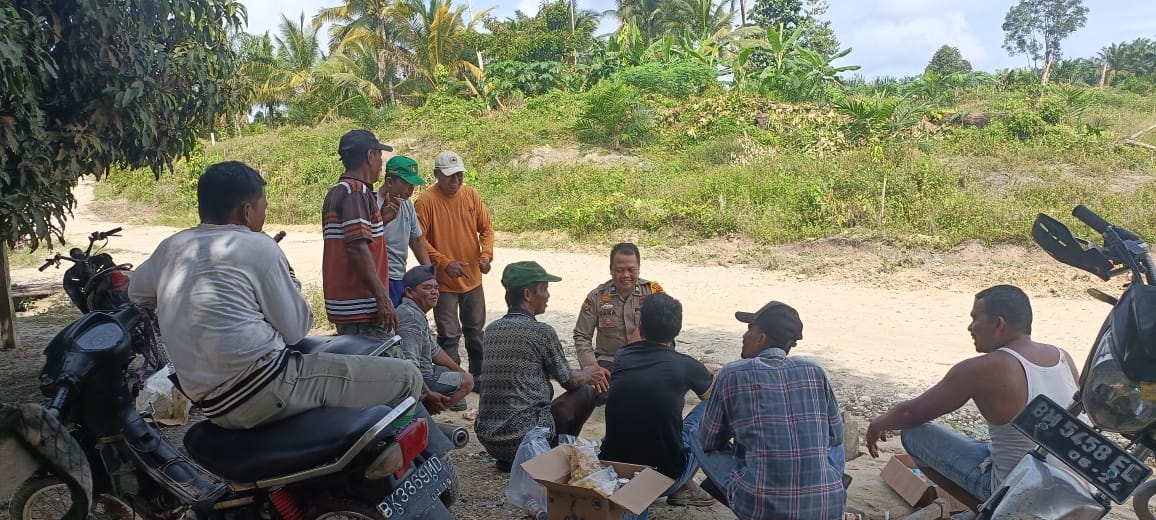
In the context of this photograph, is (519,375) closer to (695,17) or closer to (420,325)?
(420,325)

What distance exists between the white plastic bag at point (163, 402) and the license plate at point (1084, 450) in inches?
166

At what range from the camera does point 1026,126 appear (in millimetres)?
15766

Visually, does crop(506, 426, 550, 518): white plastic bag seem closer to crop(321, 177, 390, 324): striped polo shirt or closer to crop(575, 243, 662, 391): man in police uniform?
crop(321, 177, 390, 324): striped polo shirt

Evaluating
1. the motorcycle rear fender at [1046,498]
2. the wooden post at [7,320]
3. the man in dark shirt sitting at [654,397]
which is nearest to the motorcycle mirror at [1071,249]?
the motorcycle rear fender at [1046,498]

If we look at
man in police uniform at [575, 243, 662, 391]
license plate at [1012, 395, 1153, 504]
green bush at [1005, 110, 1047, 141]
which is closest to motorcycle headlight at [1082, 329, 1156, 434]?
license plate at [1012, 395, 1153, 504]

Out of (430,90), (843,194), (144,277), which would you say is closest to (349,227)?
(144,277)

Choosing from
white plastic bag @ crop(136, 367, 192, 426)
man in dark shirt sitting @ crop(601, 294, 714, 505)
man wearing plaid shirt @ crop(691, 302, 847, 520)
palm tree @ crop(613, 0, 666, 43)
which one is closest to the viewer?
man wearing plaid shirt @ crop(691, 302, 847, 520)

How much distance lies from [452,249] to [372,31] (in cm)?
2625

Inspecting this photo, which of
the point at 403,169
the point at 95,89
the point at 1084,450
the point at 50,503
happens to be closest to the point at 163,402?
the point at 50,503

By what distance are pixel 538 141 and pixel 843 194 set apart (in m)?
10.1

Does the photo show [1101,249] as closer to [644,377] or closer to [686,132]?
[644,377]

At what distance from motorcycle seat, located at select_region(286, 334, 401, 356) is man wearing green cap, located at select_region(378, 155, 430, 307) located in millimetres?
1891

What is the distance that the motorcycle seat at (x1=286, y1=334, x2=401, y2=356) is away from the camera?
3123 millimetres

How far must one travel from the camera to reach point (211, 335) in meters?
2.62
